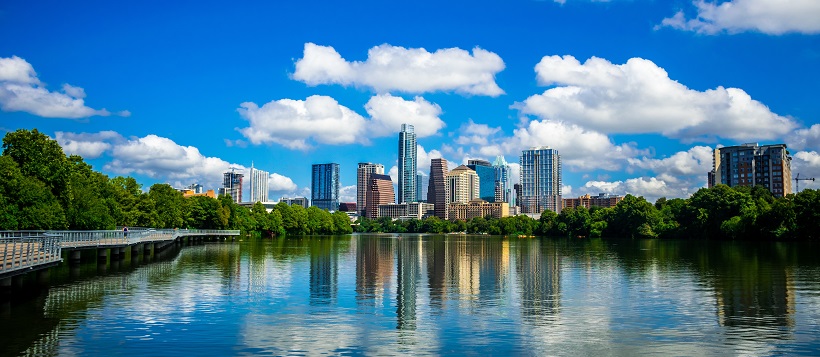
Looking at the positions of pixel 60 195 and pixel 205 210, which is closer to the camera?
pixel 60 195

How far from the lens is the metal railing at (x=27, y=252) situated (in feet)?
104

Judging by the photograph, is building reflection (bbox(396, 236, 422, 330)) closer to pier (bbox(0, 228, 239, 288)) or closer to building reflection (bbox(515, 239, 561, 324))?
building reflection (bbox(515, 239, 561, 324))

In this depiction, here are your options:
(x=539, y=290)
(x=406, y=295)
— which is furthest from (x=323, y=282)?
(x=539, y=290)

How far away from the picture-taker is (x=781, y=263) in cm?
6041

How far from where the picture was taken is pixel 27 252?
34344 mm

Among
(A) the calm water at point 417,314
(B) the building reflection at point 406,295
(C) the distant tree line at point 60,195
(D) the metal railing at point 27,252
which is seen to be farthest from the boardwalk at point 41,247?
(B) the building reflection at point 406,295

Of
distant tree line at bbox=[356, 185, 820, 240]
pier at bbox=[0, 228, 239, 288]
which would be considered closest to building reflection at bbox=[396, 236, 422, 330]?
pier at bbox=[0, 228, 239, 288]

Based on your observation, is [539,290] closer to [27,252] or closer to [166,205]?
[27,252]

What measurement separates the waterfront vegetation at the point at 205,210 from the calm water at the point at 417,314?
16.7 meters

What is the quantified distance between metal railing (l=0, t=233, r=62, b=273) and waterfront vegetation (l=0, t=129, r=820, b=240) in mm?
24568

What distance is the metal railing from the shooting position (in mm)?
31797

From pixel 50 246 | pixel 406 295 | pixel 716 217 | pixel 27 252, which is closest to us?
pixel 27 252

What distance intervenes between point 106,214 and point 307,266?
3514 cm

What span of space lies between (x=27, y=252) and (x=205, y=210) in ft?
385
